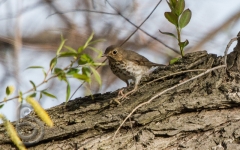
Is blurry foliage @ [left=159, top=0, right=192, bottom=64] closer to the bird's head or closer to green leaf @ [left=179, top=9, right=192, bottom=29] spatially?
green leaf @ [left=179, top=9, right=192, bottom=29]

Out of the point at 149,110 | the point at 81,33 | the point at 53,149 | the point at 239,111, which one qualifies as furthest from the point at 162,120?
the point at 81,33

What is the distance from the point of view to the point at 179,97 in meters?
3.38

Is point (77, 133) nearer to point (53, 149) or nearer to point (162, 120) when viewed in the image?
point (53, 149)

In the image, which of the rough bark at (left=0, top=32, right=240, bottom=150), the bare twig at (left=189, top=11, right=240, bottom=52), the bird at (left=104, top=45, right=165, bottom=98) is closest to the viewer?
the rough bark at (left=0, top=32, right=240, bottom=150)

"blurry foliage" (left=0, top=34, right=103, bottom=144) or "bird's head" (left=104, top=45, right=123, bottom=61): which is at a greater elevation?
"bird's head" (left=104, top=45, right=123, bottom=61)

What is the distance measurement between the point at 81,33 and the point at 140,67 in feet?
3.50

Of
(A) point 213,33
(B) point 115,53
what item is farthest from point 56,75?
(A) point 213,33

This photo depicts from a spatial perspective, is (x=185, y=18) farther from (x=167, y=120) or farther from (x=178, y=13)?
(x=167, y=120)

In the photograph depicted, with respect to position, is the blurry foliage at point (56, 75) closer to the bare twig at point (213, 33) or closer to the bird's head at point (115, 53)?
the bird's head at point (115, 53)

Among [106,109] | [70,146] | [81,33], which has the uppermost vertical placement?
[81,33]

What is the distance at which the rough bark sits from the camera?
3.19 m

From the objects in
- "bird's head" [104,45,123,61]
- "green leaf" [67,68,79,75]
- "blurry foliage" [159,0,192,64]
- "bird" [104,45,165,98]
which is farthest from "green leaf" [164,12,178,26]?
"green leaf" [67,68,79,75]

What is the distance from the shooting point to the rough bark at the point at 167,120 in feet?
10.5

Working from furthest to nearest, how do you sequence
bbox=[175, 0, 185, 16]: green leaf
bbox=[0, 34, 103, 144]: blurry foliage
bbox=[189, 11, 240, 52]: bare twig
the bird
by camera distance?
bbox=[189, 11, 240, 52]: bare twig → the bird → bbox=[175, 0, 185, 16]: green leaf → bbox=[0, 34, 103, 144]: blurry foliage
